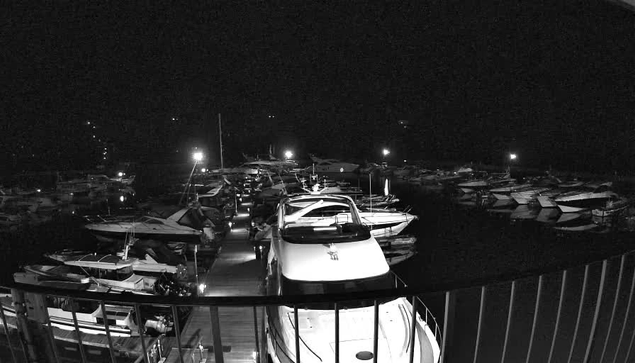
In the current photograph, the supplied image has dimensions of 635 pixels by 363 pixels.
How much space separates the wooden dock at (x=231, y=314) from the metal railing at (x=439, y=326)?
0.12ft

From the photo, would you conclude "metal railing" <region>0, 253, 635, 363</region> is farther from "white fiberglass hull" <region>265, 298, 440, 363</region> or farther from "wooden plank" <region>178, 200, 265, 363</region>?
"white fiberglass hull" <region>265, 298, 440, 363</region>

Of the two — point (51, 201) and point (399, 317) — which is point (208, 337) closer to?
point (399, 317)

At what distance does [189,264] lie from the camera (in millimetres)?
16328

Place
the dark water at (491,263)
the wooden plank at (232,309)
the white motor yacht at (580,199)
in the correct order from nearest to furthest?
the wooden plank at (232,309) → the dark water at (491,263) → the white motor yacht at (580,199)

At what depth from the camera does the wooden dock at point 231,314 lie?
282 inches

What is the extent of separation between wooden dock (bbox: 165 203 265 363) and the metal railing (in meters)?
0.04

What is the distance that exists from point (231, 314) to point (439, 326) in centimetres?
775

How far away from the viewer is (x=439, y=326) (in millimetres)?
12312

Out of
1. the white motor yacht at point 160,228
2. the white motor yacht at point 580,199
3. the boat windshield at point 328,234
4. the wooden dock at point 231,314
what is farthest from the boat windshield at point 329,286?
the white motor yacht at point 580,199

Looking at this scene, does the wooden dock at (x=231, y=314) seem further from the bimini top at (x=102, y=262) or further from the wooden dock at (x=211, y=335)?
the bimini top at (x=102, y=262)

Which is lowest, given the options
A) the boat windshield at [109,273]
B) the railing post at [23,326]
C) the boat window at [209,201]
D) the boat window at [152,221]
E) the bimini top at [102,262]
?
the boat window at [209,201]

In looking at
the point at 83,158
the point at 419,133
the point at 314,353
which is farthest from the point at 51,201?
the point at 419,133

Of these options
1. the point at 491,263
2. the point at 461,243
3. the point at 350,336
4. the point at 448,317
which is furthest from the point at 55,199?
the point at 448,317

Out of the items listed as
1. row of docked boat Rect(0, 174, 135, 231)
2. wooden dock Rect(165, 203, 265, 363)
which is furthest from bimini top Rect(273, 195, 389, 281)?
row of docked boat Rect(0, 174, 135, 231)
